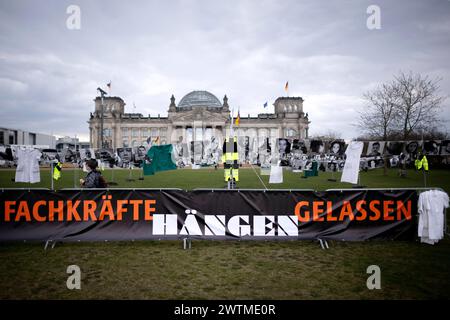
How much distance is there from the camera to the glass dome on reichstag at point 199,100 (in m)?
99.9

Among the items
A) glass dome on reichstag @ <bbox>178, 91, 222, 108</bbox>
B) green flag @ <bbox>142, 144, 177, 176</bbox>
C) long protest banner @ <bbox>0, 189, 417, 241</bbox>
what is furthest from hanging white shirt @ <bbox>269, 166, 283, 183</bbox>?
glass dome on reichstag @ <bbox>178, 91, 222, 108</bbox>

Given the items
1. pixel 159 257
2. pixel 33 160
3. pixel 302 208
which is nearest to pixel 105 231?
pixel 159 257

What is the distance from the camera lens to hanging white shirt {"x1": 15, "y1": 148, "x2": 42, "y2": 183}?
17.3 m

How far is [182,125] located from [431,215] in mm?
88542

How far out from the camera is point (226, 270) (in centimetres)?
532

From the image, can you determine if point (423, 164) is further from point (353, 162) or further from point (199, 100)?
point (199, 100)

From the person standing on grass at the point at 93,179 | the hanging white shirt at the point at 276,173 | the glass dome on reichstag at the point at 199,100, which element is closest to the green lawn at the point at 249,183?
the hanging white shirt at the point at 276,173

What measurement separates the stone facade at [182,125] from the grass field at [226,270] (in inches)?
3360

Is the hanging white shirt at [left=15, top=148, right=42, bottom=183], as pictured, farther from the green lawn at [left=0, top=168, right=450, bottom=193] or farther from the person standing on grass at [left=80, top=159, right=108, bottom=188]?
the person standing on grass at [left=80, top=159, right=108, bottom=188]

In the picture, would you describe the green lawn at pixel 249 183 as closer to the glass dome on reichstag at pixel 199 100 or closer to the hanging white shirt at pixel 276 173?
the hanging white shirt at pixel 276 173
